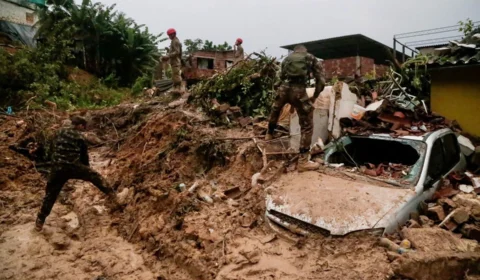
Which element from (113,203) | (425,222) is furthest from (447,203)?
(113,203)

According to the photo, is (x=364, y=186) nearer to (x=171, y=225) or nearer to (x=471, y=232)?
(x=471, y=232)

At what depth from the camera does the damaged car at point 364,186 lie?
11.2ft

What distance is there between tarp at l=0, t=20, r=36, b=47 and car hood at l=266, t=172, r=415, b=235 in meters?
20.7

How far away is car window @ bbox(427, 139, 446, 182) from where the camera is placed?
4305mm

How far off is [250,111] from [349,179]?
150 inches

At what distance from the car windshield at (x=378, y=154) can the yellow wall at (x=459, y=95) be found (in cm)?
248

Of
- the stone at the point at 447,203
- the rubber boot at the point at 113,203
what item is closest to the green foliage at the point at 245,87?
the rubber boot at the point at 113,203

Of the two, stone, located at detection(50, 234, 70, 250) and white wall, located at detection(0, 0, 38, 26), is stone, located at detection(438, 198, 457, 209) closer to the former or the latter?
stone, located at detection(50, 234, 70, 250)

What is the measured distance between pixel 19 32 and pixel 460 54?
72.7 ft

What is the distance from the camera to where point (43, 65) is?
1328cm

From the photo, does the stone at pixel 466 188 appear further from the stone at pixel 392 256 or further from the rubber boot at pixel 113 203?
the rubber boot at pixel 113 203

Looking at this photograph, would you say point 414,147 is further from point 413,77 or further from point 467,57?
point 413,77

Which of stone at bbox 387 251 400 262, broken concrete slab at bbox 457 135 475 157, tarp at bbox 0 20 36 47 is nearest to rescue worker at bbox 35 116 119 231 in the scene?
stone at bbox 387 251 400 262

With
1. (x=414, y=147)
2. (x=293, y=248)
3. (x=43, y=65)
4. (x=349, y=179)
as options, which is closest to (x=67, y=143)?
(x=293, y=248)
